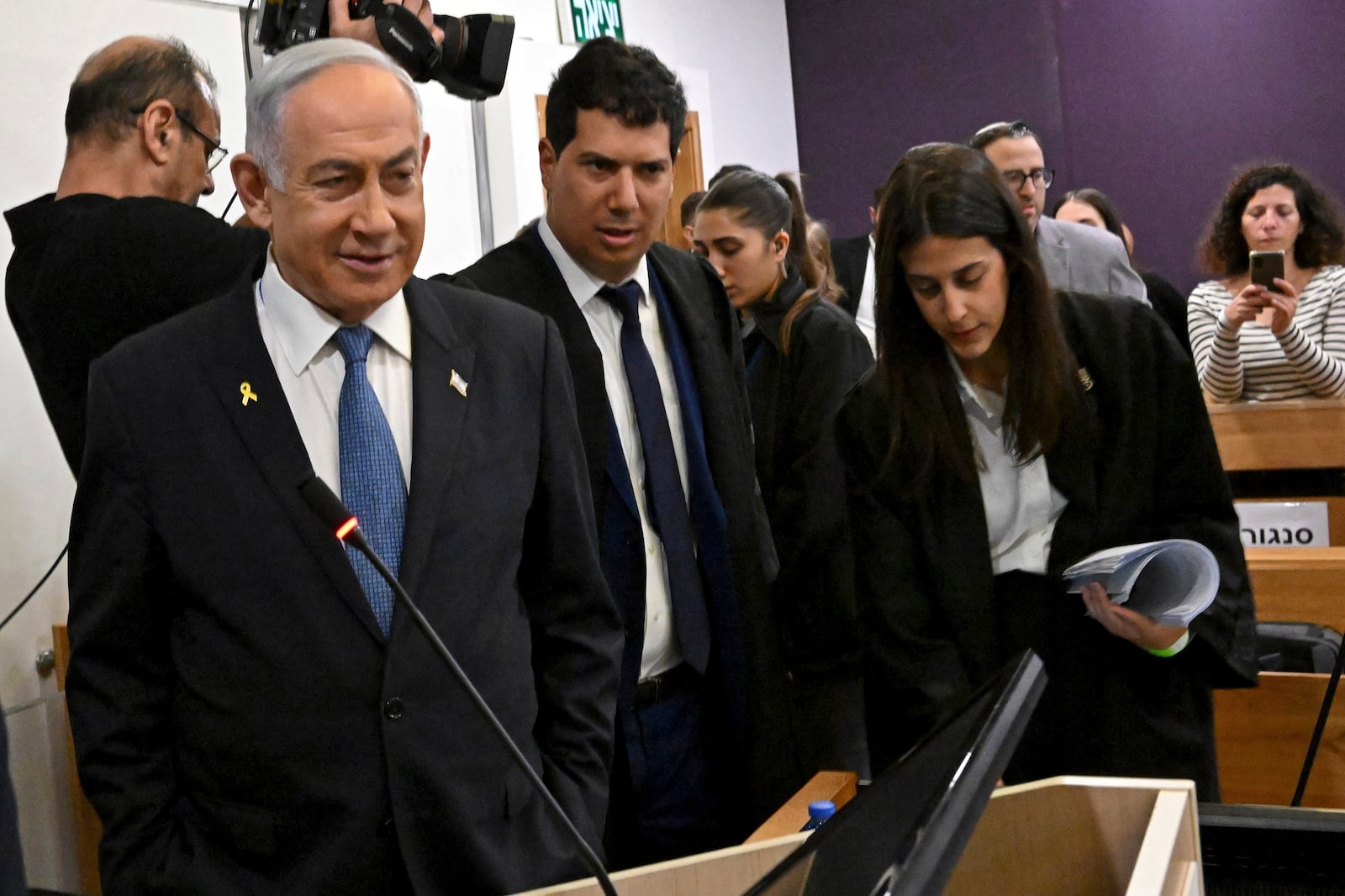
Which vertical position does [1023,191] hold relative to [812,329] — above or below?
above

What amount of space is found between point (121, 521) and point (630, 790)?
0.91 meters

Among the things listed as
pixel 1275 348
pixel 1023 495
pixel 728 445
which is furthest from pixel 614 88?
pixel 1275 348

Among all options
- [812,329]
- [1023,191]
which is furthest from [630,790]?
[1023,191]

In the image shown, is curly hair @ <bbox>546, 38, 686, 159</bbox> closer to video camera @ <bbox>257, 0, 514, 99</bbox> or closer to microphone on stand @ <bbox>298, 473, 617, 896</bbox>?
video camera @ <bbox>257, 0, 514, 99</bbox>

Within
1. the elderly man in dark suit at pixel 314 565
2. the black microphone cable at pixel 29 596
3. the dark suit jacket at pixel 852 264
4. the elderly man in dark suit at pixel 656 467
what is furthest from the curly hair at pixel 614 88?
the dark suit jacket at pixel 852 264

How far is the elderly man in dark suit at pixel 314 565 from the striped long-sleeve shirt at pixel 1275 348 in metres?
2.97

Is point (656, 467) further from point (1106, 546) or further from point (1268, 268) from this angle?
point (1268, 268)

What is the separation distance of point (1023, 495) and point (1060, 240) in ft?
6.16

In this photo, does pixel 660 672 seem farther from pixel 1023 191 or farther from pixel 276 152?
pixel 1023 191

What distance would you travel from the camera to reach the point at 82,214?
6.07 feet

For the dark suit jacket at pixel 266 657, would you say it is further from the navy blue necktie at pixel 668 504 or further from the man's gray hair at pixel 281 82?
the navy blue necktie at pixel 668 504

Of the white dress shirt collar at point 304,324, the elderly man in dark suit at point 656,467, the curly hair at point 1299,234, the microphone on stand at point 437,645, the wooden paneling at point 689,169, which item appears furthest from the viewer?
the wooden paneling at point 689,169

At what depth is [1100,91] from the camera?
657 cm

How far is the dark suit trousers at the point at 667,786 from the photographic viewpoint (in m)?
1.98
